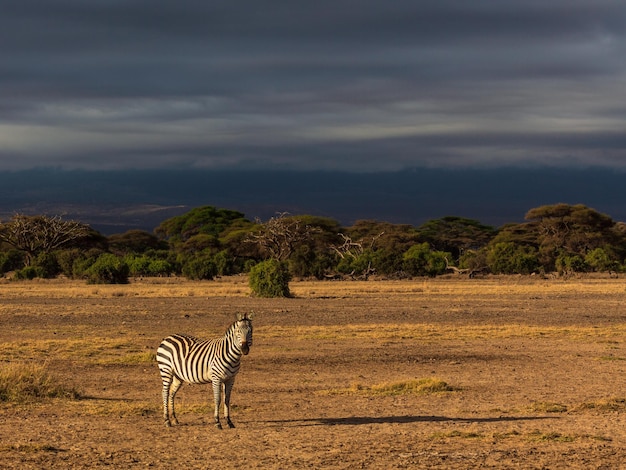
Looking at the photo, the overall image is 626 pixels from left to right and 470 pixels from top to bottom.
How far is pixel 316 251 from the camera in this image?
7619 centimetres

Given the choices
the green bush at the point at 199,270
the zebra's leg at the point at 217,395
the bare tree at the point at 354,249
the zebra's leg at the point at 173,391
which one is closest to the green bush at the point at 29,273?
the green bush at the point at 199,270

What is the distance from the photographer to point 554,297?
4406cm

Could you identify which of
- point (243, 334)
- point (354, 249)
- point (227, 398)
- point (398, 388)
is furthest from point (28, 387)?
point (354, 249)

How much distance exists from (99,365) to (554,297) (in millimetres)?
27871

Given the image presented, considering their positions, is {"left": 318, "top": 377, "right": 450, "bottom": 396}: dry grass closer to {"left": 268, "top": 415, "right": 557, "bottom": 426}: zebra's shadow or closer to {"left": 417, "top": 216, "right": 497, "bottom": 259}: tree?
{"left": 268, "top": 415, "right": 557, "bottom": 426}: zebra's shadow

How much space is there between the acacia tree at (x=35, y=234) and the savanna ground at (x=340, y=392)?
38891mm

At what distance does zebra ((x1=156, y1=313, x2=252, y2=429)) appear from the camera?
12.7 metres

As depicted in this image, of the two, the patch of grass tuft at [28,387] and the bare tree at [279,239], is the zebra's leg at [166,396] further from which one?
the bare tree at [279,239]

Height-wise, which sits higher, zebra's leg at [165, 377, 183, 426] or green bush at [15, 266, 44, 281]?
zebra's leg at [165, 377, 183, 426]

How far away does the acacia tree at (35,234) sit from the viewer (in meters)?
74.0

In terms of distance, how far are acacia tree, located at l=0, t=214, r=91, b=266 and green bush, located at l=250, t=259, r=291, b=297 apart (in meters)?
32.5

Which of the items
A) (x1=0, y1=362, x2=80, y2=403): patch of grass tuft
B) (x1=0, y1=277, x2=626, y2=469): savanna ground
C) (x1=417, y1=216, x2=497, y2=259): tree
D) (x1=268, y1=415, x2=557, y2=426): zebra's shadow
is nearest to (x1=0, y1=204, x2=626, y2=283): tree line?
(x1=417, y1=216, x2=497, y2=259): tree

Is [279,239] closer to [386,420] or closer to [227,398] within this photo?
[386,420]

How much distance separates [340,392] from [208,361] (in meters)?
4.41
